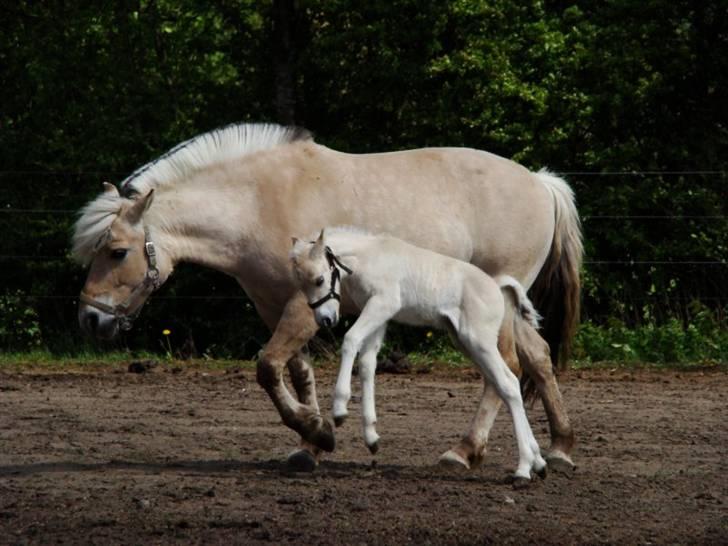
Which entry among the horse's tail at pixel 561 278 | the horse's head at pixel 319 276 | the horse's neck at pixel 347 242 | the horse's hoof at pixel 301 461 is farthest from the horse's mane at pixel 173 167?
the horse's tail at pixel 561 278

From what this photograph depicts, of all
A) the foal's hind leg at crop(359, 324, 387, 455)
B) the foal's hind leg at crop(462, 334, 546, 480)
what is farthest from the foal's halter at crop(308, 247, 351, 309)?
the foal's hind leg at crop(462, 334, 546, 480)

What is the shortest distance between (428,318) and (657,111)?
10908mm

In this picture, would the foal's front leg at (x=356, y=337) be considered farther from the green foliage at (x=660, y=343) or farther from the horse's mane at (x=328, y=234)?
the green foliage at (x=660, y=343)

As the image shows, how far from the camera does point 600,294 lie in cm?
1680

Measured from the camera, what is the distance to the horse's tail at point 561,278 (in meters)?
8.91

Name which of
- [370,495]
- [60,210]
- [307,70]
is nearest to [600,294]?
[307,70]

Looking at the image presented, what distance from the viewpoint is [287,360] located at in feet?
25.5

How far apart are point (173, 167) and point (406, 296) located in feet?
5.54

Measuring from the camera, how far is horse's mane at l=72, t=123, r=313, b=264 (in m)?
8.02

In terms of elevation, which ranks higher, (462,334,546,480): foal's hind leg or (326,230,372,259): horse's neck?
(326,230,372,259): horse's neck

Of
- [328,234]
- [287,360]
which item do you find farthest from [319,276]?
[287,360]

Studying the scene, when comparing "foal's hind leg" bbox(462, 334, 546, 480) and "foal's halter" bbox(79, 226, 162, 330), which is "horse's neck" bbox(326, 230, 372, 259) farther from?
"foal's halter" bbox(79, 226, 162, 330)

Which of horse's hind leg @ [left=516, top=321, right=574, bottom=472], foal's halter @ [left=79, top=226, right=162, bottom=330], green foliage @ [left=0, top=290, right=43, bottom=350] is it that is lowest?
green foliage @ [left=0, top=290, right=43, bottom=350]

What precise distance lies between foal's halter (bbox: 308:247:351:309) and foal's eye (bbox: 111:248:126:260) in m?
1.32
